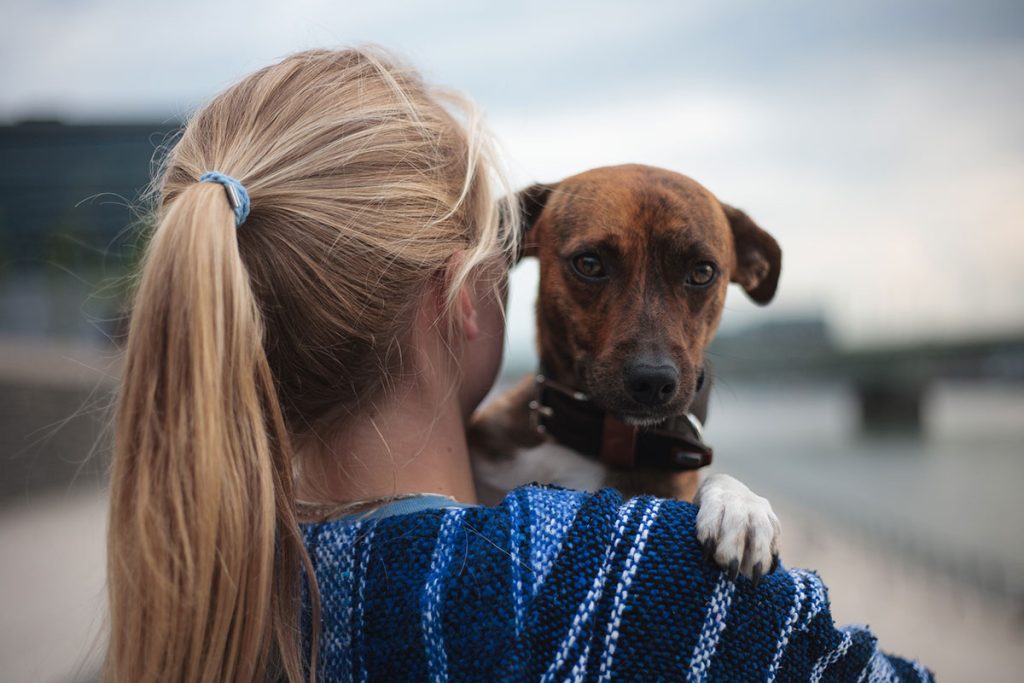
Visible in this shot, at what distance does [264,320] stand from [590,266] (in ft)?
4.08

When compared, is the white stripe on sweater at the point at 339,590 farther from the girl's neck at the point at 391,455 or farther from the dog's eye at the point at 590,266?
the dog's eye at the point at 590,266

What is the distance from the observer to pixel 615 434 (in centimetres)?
242

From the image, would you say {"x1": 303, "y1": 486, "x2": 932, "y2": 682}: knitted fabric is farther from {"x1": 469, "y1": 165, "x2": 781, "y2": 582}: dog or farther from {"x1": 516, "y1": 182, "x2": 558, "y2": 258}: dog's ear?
{"x1": 516, "y1": 182, "x2": 558, "y2": 258}: dog's ear

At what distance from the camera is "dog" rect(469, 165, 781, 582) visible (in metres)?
2.35

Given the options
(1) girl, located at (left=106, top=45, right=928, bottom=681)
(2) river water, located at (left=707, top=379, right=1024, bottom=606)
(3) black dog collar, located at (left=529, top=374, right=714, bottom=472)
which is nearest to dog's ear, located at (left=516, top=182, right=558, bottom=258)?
(3) black dog collar, located at (left=529, top=374, right=714, bottom=472)

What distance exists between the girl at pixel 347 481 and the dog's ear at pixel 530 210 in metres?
0.95

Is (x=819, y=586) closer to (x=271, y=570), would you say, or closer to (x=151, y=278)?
(x=271, y=570)

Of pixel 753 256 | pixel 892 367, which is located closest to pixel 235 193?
pixel 753 256

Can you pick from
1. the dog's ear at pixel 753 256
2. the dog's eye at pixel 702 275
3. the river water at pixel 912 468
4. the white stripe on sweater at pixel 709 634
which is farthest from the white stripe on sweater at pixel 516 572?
the river water at pixel 912 468

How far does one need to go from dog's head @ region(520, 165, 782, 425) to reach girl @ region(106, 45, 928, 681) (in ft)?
2.39

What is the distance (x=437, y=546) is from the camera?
1.35 metres

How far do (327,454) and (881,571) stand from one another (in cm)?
1189

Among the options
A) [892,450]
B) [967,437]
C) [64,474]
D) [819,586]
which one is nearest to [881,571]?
[64,474]

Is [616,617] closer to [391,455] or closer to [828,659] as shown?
[828,659]
